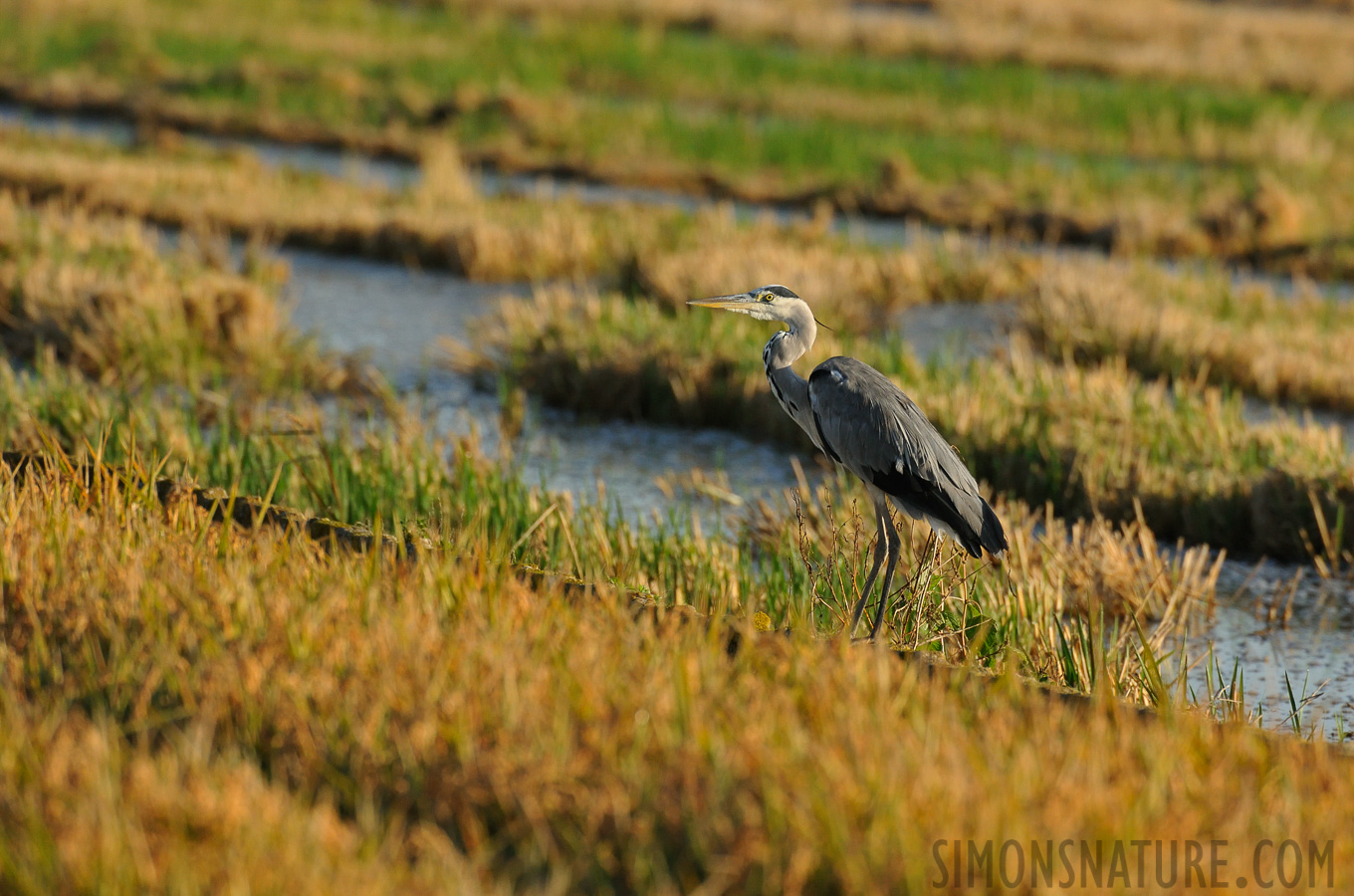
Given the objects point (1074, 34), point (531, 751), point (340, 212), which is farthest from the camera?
point (1074, 34)

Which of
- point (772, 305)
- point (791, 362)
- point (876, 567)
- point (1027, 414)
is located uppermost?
point (772, 305)

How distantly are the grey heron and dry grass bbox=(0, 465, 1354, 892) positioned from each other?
656 millimetres

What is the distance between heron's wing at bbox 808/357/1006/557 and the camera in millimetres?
4344

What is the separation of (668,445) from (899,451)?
4040 millimetres

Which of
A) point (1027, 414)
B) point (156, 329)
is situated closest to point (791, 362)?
point (1027, 414)

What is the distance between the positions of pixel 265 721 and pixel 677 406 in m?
5.50

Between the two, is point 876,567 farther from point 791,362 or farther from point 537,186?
point 537,186

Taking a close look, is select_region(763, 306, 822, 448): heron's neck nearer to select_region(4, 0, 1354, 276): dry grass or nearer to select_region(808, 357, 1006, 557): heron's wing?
select_region(808, 357, 1006, 557): heron's wing

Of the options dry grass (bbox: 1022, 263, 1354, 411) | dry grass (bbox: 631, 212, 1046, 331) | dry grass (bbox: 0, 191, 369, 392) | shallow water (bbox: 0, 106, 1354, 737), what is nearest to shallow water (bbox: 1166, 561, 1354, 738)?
shallow water (bbox: 0, 106, 1354, 737)

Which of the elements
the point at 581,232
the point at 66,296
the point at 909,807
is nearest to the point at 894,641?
the point at 909,807

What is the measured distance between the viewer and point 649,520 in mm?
6902

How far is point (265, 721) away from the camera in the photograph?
10.7 ft

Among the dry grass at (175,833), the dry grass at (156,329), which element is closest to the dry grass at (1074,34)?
the dry grass at (156,329)

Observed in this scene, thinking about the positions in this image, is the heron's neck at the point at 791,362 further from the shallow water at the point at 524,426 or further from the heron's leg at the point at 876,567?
the shallow water at the point at 524,426
